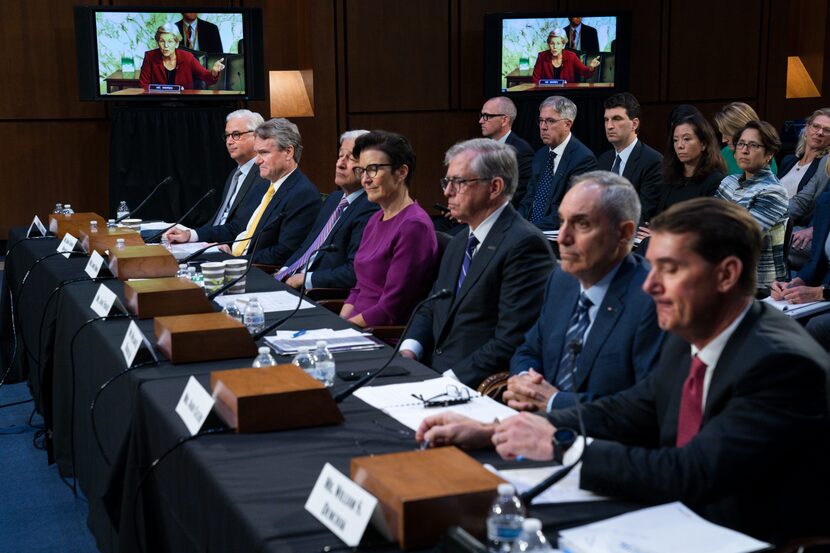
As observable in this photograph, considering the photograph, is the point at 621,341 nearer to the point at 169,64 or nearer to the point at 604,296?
the point at 604,296

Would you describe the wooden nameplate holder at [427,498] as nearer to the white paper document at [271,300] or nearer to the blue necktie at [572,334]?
the blue necktie at [572,334]

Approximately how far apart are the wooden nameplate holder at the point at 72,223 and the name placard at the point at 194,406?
323 cm

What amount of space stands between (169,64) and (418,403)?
705 cm

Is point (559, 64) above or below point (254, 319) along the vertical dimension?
above

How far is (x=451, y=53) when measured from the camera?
399 inches

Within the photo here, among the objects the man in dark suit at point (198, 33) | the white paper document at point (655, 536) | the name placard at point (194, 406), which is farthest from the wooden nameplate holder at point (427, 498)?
the man in dark suit at point (198, 33)

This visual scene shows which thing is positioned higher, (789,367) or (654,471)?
(789,367)

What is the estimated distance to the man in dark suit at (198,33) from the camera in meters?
8.72

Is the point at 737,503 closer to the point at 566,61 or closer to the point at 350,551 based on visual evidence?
the point at 350,551

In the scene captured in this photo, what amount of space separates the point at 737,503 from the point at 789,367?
0.27m

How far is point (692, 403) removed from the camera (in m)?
1.86

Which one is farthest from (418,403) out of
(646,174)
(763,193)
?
(646,174)

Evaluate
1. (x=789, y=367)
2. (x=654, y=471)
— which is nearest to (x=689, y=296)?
(x=789, y=367)

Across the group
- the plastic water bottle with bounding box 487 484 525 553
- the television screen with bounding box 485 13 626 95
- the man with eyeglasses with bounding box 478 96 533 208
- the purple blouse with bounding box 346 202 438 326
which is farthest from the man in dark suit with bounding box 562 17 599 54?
the plastic water bottle with bounding box 487 484 525 553
